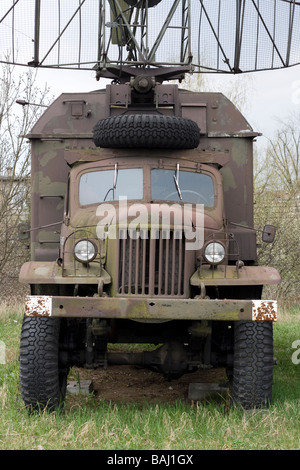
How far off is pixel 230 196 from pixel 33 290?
2469 millimetres

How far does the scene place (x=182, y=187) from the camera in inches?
265

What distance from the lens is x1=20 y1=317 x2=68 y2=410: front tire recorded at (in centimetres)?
548

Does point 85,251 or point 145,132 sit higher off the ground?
point 145,132

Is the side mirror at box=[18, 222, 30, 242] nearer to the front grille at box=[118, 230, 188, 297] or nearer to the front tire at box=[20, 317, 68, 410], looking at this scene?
the front tire at box=[20, 317, 68, 410]

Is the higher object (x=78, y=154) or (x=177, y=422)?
(x=78, y=154)

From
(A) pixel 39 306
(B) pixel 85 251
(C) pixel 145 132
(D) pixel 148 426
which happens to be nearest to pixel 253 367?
(D) pixel 148 426

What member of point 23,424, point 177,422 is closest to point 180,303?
point 177,422

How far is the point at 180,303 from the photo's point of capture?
5.22 m

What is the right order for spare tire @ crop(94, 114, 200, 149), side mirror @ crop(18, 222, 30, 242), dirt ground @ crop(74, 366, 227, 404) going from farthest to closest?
1. side mirror @ crop(18, 222, 30, 242)
2. dirt ground @ crop(74, 366, 227, 404)
3. spare tire @ crop(94, 114, 200, 149)

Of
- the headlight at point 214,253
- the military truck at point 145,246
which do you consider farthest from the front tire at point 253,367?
the headlight at point 214,253

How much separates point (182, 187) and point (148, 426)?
241 cm

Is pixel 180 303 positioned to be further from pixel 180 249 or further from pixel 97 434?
pixel 97 434

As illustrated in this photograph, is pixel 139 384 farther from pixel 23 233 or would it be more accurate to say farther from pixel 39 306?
pixel 39 306

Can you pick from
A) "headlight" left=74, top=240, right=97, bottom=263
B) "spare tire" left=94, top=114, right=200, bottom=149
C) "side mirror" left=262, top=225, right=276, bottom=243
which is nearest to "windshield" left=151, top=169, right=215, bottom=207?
"spare tire" left=94, top=114, right=200, bottom=149
